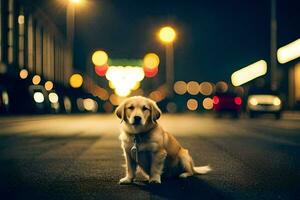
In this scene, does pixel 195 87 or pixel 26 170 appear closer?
pixel 26 170

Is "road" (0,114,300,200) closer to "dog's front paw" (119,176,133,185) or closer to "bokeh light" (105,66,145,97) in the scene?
"dog's front paw" (119,176,133,185)

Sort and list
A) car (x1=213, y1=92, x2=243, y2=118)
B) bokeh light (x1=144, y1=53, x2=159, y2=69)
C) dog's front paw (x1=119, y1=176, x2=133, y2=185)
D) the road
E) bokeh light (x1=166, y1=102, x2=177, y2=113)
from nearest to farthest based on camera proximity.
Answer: the road, dog's front paw (x1=119, y1=176, x2=133, y2=185), car (x1=213, y1=92, x2=243, y2=118), bokeh light (x1=166, y1=102, x2=177, y2=113), bokeh light (x1=144, y1=53, x2=159, y2=69)

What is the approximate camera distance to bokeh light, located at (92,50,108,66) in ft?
366

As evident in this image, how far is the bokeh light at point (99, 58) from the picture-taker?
366ft

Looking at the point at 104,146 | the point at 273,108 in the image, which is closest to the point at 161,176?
the point at 104,146

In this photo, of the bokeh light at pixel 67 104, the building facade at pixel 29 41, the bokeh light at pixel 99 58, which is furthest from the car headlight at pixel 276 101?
the bokeh light at pixel 99 58

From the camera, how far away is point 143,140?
6.86 meters

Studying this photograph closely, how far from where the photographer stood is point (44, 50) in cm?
8281

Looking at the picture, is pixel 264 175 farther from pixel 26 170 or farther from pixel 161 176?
pixel 26 170

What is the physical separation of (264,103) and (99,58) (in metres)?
84.6

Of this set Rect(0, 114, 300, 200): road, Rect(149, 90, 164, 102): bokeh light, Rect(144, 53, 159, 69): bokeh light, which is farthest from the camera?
Rect(144, 53, 159, 69): bokeh light

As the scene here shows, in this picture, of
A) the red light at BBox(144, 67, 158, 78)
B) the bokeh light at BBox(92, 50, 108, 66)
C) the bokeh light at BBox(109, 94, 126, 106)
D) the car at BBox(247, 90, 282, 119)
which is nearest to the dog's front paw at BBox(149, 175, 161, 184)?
the car at BBox(247, 90, 282, 119)

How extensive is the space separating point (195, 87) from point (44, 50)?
263 feet

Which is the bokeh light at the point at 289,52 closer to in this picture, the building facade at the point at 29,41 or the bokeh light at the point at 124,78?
the building facade at the point at 29,41
